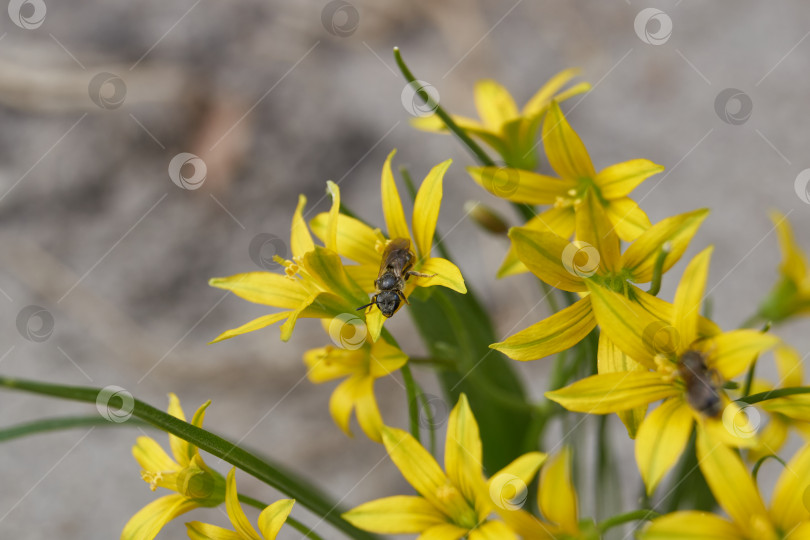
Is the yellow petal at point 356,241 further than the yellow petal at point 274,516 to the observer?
Yes

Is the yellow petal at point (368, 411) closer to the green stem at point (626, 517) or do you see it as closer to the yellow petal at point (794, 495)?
the green stem at point (626, 517)

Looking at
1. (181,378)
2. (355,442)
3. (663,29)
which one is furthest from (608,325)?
(663,29)

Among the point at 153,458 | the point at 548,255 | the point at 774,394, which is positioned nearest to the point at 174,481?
the point at 153,458

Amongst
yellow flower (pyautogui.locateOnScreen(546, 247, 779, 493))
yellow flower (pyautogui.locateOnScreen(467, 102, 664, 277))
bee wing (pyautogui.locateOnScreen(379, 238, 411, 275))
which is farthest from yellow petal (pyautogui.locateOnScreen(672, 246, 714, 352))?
bee wing (pyautogui.locateOnScreen(379, 238, 411, 275))

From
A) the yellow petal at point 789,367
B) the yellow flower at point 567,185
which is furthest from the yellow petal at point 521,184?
the yellow petal at point 789,367

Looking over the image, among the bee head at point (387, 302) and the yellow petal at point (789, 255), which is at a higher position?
the bee head at point (387, 302)

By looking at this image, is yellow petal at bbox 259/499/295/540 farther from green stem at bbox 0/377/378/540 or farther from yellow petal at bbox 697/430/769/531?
yellow petal at bbox 697/430/769/531
